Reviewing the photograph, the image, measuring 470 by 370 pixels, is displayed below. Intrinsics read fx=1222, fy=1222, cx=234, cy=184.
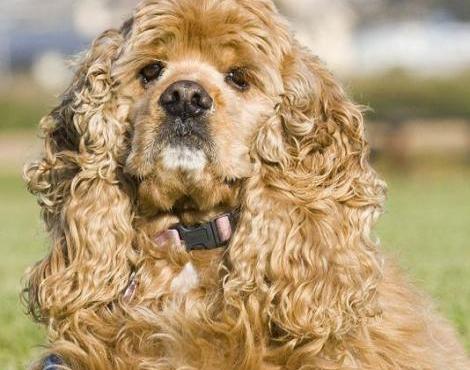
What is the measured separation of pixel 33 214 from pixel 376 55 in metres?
51.2

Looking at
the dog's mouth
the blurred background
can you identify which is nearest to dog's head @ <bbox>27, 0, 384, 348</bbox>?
the dog's mouth

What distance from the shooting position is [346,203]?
463cm

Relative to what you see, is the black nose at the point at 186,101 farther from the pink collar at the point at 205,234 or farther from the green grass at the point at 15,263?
the green grass at the point at 15,263

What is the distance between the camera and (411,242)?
46.3 ft

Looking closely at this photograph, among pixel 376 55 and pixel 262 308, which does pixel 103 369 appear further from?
pixel 376 55

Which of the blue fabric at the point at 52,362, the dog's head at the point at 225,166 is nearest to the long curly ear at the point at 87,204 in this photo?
the dog's head at the point at 225,166

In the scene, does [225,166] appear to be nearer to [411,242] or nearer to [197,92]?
[197,92]

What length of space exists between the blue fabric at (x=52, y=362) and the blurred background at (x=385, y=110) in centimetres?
52

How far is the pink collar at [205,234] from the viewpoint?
4738mm

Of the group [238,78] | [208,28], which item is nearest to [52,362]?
[238,78]

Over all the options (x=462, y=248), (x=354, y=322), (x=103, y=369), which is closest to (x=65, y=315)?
(x=103, y=369)

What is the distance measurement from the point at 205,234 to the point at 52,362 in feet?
2.56

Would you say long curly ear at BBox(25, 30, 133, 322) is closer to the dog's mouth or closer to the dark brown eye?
the dark brown eye

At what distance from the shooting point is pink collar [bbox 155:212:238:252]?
474cm
